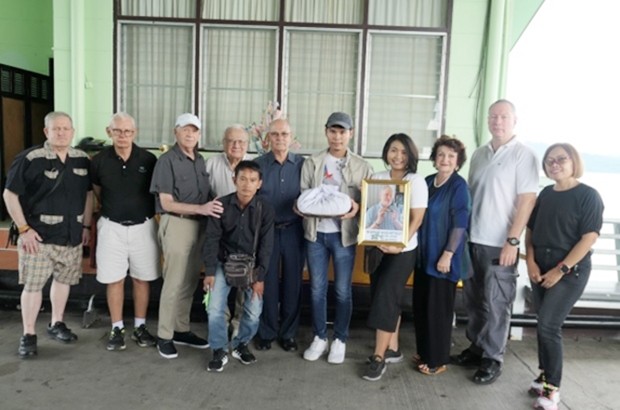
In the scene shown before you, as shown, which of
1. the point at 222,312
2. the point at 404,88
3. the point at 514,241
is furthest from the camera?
the point at 404,88

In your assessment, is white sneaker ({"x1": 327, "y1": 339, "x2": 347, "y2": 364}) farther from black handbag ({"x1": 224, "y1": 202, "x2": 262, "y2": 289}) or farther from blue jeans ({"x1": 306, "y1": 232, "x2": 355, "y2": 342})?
black handbag ({"x1": 224, "y1": 202, "x2": 262, "y2": 289})

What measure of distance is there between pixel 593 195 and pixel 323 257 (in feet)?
5.39

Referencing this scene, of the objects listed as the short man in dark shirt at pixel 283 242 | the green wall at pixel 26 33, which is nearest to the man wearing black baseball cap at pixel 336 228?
the short man in dark shirt at pixel 283 242

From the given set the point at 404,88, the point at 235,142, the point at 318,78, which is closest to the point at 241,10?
the point at 318,78

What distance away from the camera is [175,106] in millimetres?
5945

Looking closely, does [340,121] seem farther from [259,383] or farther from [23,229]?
[23,229]

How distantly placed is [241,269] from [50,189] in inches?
55.9

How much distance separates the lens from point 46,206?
3.34 m

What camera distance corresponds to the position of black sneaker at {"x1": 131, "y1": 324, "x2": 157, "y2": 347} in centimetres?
357

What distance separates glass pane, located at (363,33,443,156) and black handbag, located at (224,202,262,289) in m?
3.08

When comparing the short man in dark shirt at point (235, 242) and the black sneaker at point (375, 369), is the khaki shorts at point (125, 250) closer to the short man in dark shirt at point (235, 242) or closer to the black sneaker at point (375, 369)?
the short man in dark shirt at point (235, 242)

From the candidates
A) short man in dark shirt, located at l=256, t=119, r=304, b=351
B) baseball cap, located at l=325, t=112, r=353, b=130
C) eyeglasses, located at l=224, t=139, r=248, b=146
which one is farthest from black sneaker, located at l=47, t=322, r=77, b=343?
baseball cap, located at l=325, t=112, r=353, b=130

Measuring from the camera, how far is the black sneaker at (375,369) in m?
3.13

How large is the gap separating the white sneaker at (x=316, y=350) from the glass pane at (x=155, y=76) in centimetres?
351
